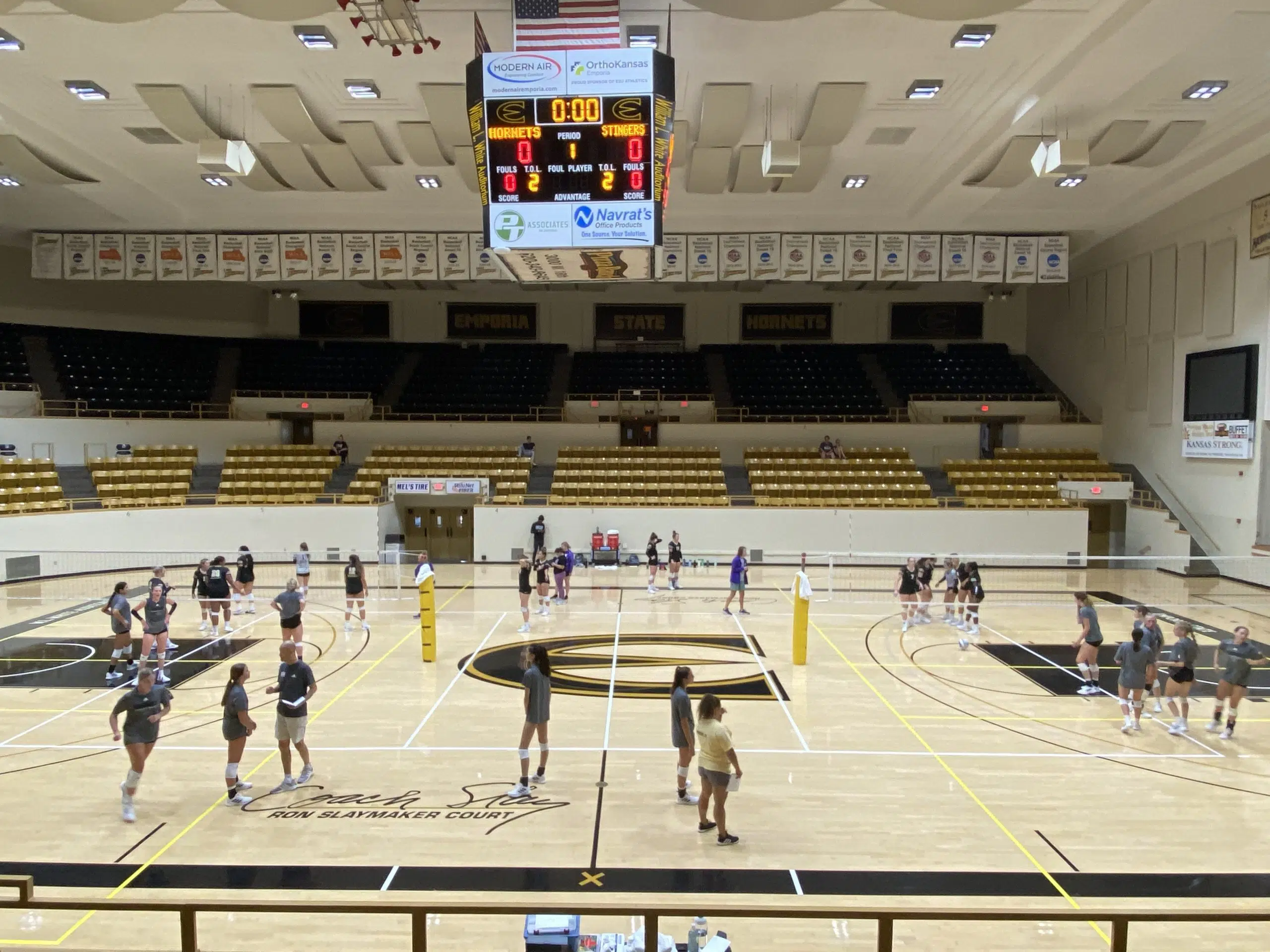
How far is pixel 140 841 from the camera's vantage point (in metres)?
7.82

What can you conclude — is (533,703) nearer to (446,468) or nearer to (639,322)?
(446,468)

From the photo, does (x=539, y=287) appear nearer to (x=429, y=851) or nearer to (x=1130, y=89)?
(x=1130, y=89)

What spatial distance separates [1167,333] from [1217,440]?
14.9ft

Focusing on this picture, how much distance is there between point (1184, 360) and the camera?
25250mm

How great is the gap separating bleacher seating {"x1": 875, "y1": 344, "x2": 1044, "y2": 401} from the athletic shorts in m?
29.9

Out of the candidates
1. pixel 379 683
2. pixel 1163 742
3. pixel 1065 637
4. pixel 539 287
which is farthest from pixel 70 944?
pixel 539 287

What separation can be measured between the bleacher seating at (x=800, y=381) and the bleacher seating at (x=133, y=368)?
2241 centimetres

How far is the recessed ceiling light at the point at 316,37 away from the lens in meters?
14.9

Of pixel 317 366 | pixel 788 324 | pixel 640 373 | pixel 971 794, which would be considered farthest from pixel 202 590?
pixel 788 324

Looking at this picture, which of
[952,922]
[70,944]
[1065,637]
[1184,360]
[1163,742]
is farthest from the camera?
[1184,360]

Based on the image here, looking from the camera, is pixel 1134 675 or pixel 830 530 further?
pixel 830 530

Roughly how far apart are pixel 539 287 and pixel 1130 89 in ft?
82.7

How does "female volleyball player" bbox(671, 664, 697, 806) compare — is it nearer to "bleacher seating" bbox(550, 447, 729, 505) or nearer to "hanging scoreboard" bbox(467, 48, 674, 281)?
"hanging scoreboard" bbox(467, 48, 674, 281)

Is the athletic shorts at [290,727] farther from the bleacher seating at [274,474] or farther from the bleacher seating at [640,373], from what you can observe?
the bleacher seating at [640,373]
